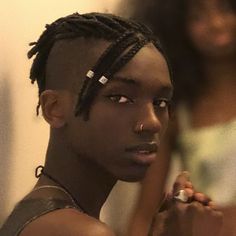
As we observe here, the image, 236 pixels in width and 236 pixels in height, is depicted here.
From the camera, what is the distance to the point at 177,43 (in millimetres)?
1469

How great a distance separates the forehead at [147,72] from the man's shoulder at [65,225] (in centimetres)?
21

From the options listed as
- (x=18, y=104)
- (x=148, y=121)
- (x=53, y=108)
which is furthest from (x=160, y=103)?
(x=18, y=104)

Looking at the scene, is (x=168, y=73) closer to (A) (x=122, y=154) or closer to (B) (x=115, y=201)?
(A) (x=122, y=154)

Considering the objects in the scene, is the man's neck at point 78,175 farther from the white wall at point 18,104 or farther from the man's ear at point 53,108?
the white wall at point 18,104

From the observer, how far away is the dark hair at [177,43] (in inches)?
57.3

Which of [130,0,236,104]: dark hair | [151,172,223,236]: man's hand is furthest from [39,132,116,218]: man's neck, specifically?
[130,0,236,104]: dark hair

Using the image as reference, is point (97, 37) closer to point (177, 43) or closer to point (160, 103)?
point (160, 103)

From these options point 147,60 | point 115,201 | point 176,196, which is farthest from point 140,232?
point 147,60

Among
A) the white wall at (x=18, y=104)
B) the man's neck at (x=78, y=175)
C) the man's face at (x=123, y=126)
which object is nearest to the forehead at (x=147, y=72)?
the man's face at (x=123, y=126)

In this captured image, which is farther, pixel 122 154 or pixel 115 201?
pixel 115 201

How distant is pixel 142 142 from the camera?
969mm

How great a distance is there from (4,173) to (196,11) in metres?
0.53

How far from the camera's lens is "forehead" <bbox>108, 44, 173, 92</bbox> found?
974 mm

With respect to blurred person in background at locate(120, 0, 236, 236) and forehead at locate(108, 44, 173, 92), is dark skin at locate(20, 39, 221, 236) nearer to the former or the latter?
forehead at locate(108, 44, 173, 92)
